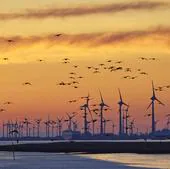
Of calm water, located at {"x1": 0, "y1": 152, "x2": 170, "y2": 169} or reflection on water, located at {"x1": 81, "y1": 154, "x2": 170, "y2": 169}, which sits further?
reflection on water, located at {"x1": 81, "y1": 154, "x2": 170, "y2": 169}

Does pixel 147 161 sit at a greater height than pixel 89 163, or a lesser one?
greater

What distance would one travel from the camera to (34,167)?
93625 mm

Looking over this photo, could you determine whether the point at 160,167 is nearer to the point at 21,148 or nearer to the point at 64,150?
the point at 64,150

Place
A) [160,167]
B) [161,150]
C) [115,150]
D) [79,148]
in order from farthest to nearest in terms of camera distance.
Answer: [79,148] → [115,150] → [161,150] → [160,167]

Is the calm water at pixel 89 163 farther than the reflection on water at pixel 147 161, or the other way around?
the reflection on water at pixel 147 161

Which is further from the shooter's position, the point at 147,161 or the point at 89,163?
the point at 147,161

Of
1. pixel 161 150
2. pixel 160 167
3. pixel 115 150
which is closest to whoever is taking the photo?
pixel 160 167

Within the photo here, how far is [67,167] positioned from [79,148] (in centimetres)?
8540

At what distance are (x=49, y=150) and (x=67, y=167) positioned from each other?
272 ft

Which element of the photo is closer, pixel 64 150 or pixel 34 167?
pixel 34 167

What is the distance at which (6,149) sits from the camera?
620ft

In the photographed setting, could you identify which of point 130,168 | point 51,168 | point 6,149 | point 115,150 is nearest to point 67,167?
point 51,168

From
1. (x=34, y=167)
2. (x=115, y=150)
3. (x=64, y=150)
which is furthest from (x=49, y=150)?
(x=34, y=167)

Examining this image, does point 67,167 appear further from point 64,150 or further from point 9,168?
point 64,150
